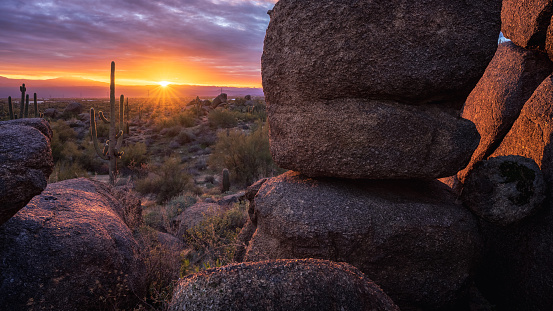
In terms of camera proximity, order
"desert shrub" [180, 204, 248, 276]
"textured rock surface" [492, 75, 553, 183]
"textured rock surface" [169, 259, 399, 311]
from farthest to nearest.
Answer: "desert shrub" [180, 204, 248, 276], "textured rock surface" [492, 75, 553, 183], "textured rock surface" [169, 259, 399, 311]

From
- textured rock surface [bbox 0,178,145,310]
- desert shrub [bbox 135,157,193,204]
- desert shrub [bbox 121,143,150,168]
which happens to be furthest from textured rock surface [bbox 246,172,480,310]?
desert shrub [bbox 121,143,150,168]

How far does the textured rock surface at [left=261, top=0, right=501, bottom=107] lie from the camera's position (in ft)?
10.1

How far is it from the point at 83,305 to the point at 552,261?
4.51 metres

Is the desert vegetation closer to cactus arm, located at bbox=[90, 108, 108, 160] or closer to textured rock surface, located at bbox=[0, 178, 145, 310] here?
cactus arm, located at bbox=[90, 108, 108, 160]

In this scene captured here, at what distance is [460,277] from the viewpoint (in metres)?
3.46

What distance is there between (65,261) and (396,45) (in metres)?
3.73

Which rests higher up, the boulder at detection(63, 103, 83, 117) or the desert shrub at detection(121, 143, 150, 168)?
the boulder at detection(63, 103, 83, 117)

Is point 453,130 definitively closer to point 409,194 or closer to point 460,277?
point 409,194

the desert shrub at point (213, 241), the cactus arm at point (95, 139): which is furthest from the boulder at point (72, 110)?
the desert shrub at point (213, 241)

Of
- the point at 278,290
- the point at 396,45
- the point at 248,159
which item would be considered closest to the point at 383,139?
the point at 396,45

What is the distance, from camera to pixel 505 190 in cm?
338

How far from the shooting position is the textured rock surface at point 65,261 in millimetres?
2885

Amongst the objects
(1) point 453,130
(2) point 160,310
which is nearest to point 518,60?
(1) point 453,130

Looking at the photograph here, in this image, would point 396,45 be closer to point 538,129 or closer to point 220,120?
point 538,129
